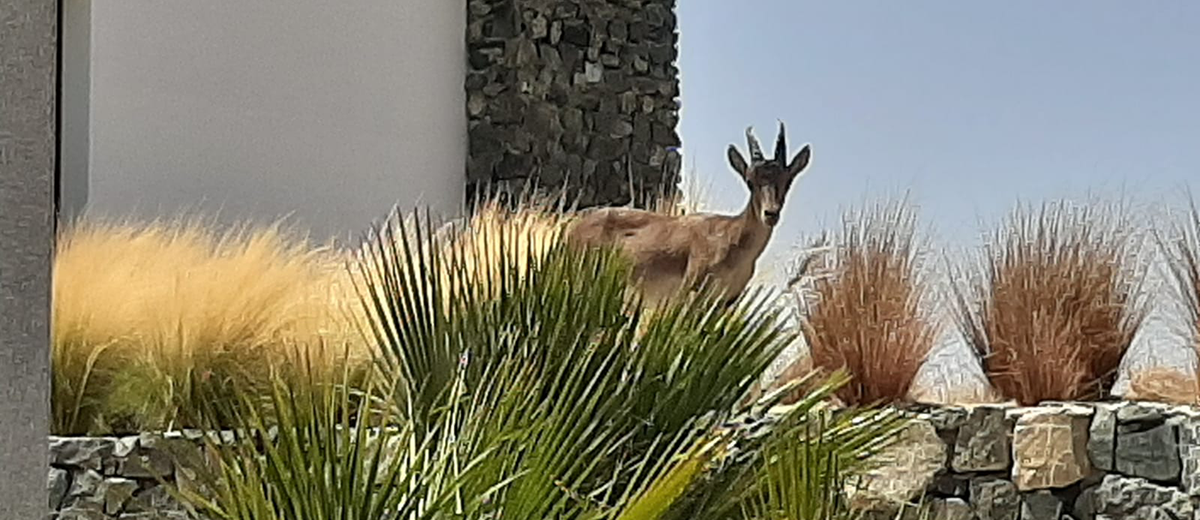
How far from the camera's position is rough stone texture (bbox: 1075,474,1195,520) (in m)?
3.39

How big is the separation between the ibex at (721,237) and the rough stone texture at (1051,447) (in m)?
0.84

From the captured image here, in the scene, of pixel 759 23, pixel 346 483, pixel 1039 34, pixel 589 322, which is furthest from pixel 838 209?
pixel 346 483

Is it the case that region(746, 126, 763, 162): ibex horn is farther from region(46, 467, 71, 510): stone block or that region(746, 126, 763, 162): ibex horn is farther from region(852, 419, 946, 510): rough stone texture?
region(46, 467, 71, 510): stone block

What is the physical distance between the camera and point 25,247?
0.94m

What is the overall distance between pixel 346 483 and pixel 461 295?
2.29 ft

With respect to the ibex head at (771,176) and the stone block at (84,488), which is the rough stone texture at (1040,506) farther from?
the stone block at (84,488)

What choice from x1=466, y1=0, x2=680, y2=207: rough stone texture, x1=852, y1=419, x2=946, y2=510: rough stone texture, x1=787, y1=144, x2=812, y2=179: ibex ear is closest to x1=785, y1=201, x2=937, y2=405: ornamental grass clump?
x1=852, y1=419, x2=946, y2=510: rough stone texture

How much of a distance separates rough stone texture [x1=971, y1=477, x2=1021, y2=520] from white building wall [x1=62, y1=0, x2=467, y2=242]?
115 inches

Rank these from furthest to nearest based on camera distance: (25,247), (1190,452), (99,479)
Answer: (99,479) → (1190,452) → (25,247)

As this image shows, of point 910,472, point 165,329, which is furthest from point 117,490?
point 910,472

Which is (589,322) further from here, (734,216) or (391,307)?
(734,216)

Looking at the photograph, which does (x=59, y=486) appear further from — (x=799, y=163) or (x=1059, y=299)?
(x=1059, y=299)

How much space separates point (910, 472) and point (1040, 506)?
31 cm

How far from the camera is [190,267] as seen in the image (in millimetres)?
4234
